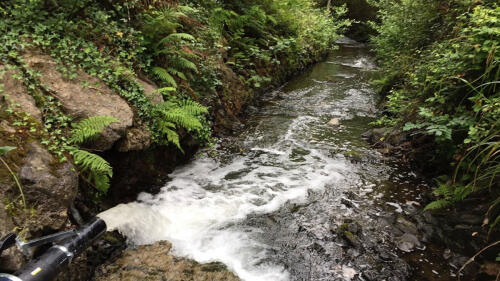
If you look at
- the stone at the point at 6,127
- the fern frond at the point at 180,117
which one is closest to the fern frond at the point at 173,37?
the fern frond at the point at 180,117

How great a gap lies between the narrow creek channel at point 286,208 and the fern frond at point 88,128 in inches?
37.9

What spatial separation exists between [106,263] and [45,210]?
873 mm

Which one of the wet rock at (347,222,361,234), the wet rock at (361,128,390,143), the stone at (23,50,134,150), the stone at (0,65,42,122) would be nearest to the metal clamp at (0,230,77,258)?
the stone at (23,50,134,150)

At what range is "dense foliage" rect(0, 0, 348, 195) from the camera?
317cm

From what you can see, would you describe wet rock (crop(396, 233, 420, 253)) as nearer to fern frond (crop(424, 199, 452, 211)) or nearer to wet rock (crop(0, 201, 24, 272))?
fern frond (crop(424, 199, 452, 211))

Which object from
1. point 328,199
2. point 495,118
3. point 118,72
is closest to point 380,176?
point 328,199

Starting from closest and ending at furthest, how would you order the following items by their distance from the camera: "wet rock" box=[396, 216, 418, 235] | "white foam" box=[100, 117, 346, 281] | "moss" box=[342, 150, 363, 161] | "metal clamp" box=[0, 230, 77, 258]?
"metal clamp" box=[0, 230, 77, 258] → "white foam" box=[100, 117, 346, 281] → "wet rock" box=[396, 216, 418, 235] → "moss" box=[342, 150, 363, 161]

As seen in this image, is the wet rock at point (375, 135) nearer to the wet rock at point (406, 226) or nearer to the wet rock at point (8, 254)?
the wet rock at point (406, 226)

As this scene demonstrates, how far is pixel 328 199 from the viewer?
448 cm

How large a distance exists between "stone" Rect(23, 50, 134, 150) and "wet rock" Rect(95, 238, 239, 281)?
1.31 meters

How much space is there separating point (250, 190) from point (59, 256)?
3017mm

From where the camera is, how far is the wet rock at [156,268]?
9.52ft

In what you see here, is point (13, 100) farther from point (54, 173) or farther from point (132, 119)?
point (132, 119)

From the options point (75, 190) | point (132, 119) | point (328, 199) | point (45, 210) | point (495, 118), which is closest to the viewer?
point (45, 210)
